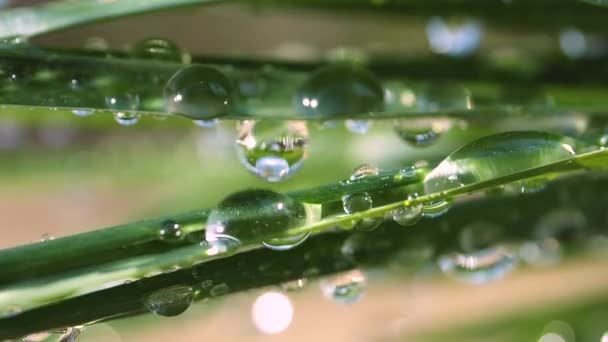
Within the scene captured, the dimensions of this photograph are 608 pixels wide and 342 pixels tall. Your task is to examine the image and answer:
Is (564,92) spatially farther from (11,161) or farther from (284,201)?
(11,161)

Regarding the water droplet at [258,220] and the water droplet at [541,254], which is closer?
the water droplet at [258,220]

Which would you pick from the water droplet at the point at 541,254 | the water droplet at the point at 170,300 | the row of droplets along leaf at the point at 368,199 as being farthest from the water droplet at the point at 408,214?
the water droplet at the point at 541,254

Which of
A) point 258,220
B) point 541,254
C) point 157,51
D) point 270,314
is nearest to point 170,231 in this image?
point 258,220

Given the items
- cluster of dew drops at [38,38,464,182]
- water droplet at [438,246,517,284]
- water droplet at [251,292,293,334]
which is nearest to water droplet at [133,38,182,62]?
cluster of dew drops at [38,38,464,182]

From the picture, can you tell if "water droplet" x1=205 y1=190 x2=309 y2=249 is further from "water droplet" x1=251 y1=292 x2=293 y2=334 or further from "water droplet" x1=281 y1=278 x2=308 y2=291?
"water droplet" x1=251 y1=292 x2=293 y2=334

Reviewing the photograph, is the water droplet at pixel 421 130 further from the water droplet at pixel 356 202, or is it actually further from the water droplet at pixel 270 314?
the water droplet at pixel 270 314

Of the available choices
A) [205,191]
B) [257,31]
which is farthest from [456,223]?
[257,31]
